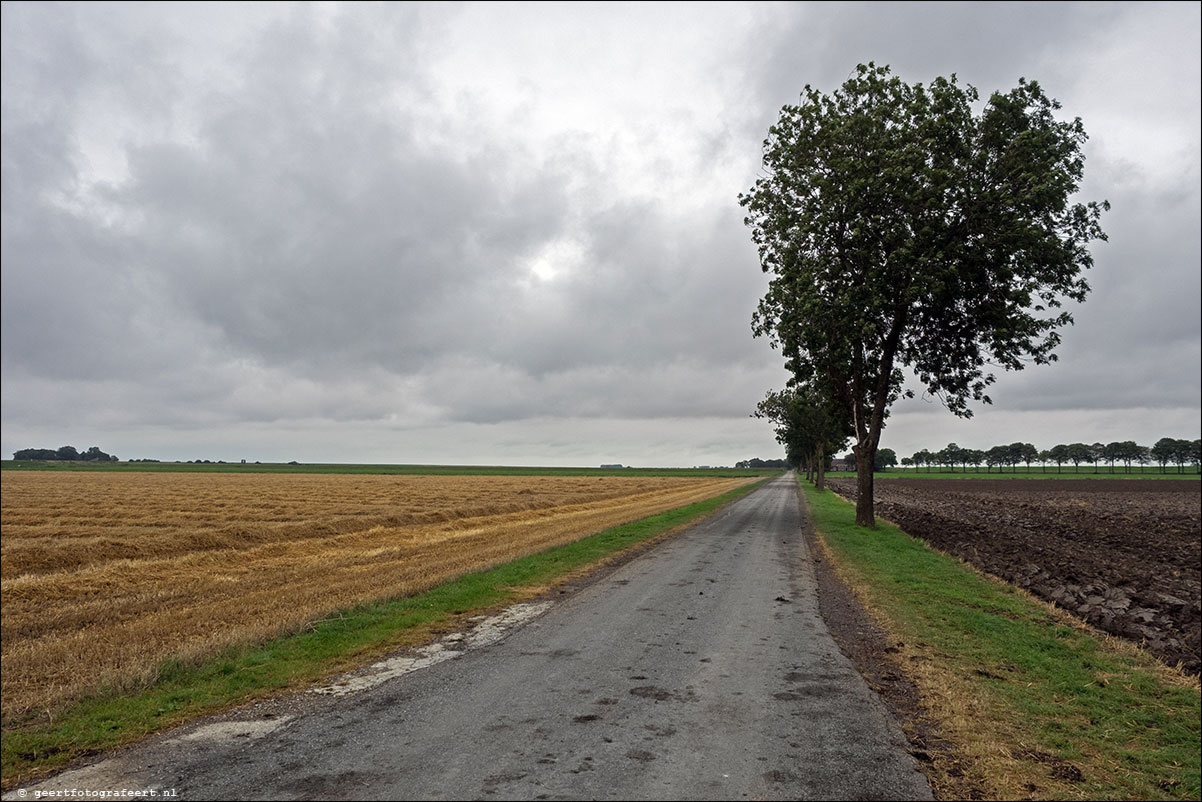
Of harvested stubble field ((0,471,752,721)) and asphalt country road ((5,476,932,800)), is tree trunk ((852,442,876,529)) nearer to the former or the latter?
harvested stubble field ((0,471,752,721))

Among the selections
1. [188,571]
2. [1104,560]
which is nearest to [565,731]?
[188,571]

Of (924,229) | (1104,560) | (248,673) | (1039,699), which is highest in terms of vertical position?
(924,229)

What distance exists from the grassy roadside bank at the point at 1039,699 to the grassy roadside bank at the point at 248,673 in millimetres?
7254

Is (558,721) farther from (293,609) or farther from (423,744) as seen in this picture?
(293,609)

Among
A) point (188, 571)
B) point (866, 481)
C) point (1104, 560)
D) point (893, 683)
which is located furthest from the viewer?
point (866, 481)

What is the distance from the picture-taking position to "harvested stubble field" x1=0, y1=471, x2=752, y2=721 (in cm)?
997

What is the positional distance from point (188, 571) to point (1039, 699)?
2274cm

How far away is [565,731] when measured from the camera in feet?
21.2

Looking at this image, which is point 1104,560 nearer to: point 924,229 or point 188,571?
point 924,229

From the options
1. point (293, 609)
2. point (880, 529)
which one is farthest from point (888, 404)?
point (293, 609)

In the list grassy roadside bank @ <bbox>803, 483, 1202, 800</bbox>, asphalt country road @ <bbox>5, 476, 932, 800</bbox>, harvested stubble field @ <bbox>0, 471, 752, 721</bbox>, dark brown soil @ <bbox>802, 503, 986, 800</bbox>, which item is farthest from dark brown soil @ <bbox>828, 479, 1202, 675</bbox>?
harvested stubble field @ <bbox>0, 471, 752, 721</bbox>

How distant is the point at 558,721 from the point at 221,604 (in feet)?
36.4

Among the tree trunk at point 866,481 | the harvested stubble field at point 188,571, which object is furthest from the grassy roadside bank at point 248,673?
the tree trunk at point 866,481

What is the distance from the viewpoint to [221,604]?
47.6 ft
